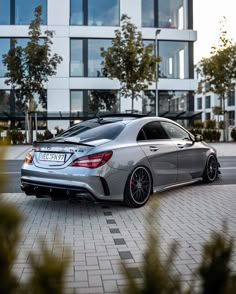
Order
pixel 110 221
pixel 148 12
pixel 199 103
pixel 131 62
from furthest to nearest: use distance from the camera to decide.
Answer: pixel 199 103 → pixel 148 12 → pixel 131 62 → pixel 110 221

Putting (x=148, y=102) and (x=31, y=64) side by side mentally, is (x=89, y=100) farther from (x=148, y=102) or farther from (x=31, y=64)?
(x=31, y=64)

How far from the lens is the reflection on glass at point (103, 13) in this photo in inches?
1272

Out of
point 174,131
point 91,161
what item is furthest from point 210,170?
point 91,161

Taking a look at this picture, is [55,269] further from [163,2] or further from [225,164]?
[163,2]

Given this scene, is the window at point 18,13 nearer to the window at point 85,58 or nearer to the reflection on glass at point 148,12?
the window at point 85,58

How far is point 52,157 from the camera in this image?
7.05 meters

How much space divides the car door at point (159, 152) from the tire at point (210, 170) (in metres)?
1.54

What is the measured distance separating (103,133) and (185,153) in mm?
2114

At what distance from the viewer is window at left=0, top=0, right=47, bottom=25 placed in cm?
3175

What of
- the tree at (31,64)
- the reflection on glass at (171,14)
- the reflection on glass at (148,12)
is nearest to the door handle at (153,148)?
the tree at (31,64)

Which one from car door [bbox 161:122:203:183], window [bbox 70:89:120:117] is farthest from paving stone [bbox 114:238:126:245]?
window [bbox 70:89:120:117]

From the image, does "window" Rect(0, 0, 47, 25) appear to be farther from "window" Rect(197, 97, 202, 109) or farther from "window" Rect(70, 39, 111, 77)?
"window" Rect(197, 97, 202, 109)

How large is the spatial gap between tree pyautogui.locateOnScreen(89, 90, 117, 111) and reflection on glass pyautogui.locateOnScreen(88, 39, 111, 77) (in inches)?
52.3

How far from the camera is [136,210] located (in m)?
7.16
